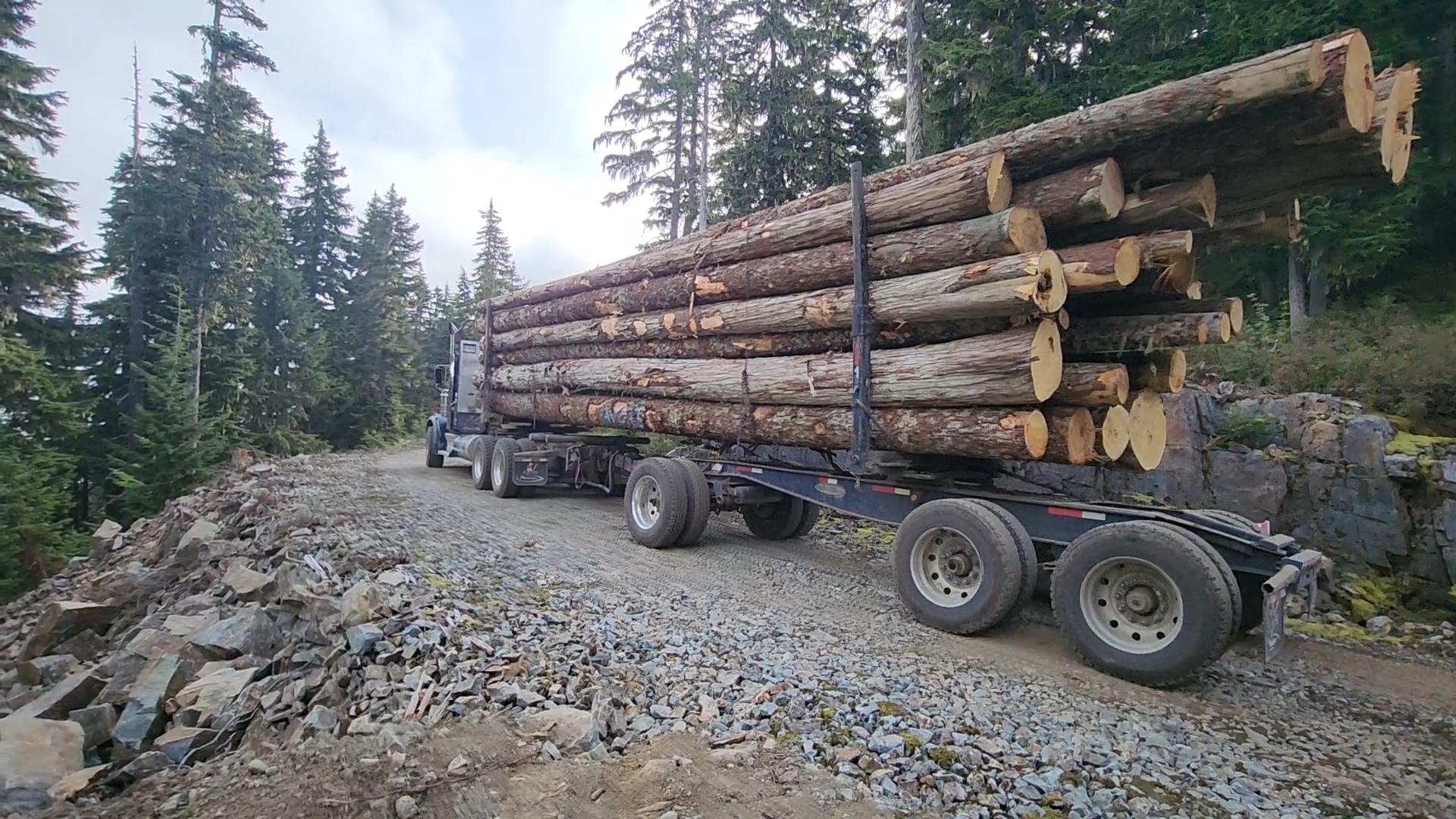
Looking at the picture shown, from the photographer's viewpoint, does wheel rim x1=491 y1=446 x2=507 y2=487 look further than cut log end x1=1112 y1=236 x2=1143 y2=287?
Yes

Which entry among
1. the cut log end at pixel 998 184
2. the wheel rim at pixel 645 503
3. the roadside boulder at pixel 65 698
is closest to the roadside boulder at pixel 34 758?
the roadside boulder at pixel 65 698

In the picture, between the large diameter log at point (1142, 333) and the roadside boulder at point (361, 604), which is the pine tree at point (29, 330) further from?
the large diameter log at point (1142, 333)

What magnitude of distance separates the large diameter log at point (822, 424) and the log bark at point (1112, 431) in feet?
1.89

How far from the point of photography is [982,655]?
5.01m

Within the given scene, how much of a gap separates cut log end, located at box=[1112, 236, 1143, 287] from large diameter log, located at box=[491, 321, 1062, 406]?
0.57m

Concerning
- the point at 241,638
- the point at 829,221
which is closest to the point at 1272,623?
the point at 829,221

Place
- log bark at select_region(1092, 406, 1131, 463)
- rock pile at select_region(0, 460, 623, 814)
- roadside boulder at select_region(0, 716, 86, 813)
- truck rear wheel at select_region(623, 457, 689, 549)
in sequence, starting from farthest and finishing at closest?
truck rear wheel at select_region(623, 457, 689, 549)
log bark at select_region(1092, 406, 1131, 463)
rock pile at select_region(0, 460, 623, 814)
roadside boulder at select_region(0, 716, 86, 813)

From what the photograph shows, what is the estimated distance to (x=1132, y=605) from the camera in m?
4.81

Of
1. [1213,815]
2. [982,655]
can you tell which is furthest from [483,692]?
[1213,815]

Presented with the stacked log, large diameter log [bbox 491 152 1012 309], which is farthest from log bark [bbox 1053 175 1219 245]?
large diameter log [bbox 491 152 1012 309]

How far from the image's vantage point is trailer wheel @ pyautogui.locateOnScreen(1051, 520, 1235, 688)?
14.4 feet

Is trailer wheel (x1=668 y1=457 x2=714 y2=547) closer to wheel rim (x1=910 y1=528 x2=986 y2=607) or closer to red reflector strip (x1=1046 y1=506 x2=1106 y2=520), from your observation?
wheel rim (x1=910 y1=528 x2=986 y2=607)

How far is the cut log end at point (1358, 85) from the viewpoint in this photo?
408 cm

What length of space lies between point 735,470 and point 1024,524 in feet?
11.5
